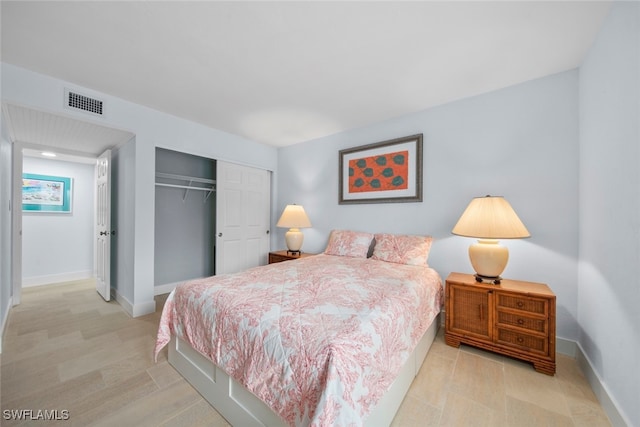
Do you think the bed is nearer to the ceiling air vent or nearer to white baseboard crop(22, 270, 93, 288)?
the ceiling air vent

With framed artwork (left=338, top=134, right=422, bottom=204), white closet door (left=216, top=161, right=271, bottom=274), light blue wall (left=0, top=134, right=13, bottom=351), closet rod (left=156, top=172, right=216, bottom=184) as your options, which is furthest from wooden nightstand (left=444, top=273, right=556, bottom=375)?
light blue wall (left=0, top=134, right=13, bottom=351)

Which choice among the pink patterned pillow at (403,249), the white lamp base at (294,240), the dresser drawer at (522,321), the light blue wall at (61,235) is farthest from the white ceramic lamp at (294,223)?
the light blue wall at (61,235)

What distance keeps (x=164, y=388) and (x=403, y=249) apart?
2.38 meters

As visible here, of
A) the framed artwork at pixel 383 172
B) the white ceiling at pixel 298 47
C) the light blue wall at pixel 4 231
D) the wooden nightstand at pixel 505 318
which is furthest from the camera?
the framed artwork at pixel 383 172

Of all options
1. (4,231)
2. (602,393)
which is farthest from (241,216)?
(602,393)

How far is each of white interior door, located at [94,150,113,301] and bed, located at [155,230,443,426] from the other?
2155mm

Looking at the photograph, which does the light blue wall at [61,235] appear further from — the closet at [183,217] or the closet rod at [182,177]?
the closet rod at [182,177]

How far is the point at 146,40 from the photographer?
1.72 m

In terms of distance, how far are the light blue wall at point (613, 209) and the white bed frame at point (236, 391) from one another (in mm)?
1044

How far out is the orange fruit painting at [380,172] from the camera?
9.61 feet

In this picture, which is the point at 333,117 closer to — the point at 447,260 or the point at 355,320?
the point at 447,260

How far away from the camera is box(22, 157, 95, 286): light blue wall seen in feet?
12.3

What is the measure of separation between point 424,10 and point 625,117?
1.27 metres

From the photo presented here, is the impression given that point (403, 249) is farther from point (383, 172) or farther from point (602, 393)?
point (602, 393)
